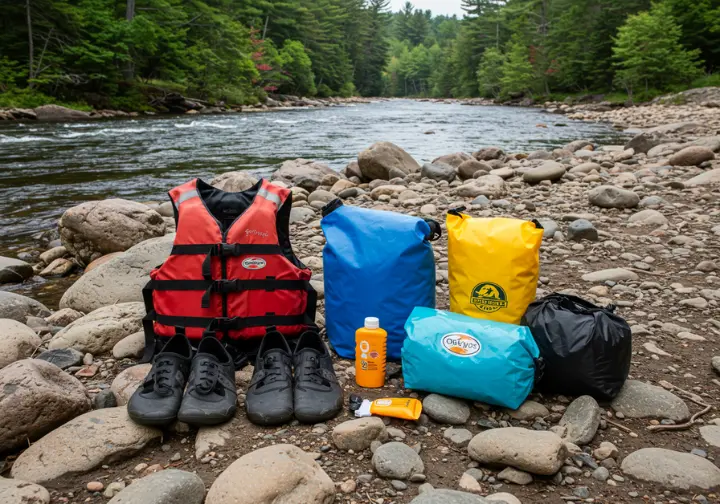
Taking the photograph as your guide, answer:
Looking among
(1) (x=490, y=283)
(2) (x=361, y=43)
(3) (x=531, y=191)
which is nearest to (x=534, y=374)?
(1) (x=490, y=283)

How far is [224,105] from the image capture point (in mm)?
29578

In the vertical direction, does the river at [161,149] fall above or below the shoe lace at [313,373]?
above

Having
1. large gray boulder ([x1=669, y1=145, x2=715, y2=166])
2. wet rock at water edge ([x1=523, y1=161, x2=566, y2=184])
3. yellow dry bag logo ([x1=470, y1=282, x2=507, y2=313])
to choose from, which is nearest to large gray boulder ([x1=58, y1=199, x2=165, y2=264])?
yellow dry bag logo ([x1=470, y1=282, x2=507, y2=313])

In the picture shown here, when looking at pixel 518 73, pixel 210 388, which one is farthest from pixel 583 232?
pixel 518 73

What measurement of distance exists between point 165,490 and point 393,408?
949 millimetres

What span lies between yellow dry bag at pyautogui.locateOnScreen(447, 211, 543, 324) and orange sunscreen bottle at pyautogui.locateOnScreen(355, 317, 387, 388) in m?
0.48

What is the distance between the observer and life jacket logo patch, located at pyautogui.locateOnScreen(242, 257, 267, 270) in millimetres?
2686

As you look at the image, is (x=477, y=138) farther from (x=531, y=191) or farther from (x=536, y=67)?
(x=536, y=67)

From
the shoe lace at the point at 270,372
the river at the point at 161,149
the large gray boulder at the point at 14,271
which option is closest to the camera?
the shoe lace at the point at 270,372

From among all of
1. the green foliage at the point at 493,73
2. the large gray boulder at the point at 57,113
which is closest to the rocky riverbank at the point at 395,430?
the large gray boulder at the point at 57,113

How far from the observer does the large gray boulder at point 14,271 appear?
4.61 metres

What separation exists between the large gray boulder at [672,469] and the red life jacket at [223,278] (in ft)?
5.40

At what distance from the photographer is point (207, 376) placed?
2273mm

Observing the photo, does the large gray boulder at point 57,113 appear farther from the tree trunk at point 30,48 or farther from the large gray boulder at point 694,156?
the large gray boulder at point 694,156
